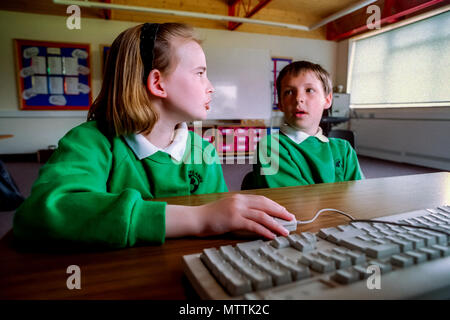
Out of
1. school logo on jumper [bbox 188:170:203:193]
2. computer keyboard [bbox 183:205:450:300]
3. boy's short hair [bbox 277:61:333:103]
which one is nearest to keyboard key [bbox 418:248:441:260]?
computer keyboard [bbox 183:205:450:300]

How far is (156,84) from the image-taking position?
805 millimetres

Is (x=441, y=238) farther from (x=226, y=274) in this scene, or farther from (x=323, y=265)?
(x=226, y=274)

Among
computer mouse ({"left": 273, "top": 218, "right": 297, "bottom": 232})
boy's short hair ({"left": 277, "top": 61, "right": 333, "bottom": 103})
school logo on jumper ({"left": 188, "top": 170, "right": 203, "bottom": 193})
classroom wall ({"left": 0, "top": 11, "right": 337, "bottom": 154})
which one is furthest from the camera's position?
classroom wall ({"left": 0, "top": 11, "right": 337, "bottom": 154})

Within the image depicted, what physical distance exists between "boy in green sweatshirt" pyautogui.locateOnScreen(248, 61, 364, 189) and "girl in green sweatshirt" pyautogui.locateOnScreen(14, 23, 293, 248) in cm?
23

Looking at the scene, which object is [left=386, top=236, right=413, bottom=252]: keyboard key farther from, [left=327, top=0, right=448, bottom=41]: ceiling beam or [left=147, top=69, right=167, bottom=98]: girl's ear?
[left=327, top=0, right=448, bottom=41]: ceiling beam

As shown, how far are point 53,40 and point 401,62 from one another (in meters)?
5.75

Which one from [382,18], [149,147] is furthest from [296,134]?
[382,18]

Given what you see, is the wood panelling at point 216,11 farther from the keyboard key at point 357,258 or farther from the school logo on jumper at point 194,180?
the keyboard key at point 357,258

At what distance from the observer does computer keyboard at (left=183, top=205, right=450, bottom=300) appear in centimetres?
29

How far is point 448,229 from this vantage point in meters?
0.45

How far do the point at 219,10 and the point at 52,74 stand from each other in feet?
10.2

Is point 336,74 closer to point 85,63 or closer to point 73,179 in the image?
point 85,63

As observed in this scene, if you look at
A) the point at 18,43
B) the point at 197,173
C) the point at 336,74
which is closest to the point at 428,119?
the point at 336,74
